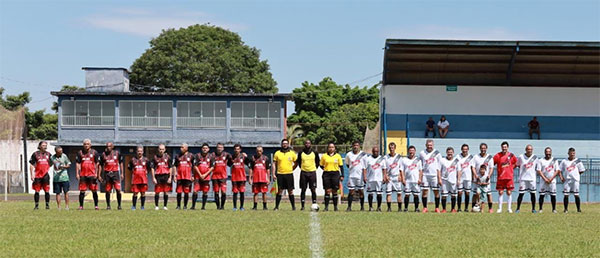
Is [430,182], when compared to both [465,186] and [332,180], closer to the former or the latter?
[465,186]

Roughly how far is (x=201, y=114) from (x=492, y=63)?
18670 millimetres

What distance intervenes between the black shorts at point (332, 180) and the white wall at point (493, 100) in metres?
21.0

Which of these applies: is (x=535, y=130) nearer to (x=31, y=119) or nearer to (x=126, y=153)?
(x=126, y=153)

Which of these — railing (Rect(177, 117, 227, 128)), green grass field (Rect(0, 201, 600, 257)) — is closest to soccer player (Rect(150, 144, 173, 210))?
green grass field (Rect(0, 201, 600, 257))

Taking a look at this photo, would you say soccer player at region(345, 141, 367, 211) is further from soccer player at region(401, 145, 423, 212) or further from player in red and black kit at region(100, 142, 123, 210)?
player in red and black kit at region(100, 142, 123, 210)

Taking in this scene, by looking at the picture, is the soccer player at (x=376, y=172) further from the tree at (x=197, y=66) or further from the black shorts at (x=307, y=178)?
the tree at (x=197, y=66)

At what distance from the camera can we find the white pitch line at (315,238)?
40.2 ft

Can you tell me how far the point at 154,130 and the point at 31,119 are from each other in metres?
21.2

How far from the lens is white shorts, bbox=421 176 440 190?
2538 cm

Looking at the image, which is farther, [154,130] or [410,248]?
[154,130]

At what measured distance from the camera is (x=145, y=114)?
56094 mm

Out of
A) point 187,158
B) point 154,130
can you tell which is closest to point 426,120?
point 154,130

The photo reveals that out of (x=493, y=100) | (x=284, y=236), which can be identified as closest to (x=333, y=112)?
(x=493, y=100)

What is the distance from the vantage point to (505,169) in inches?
1024
